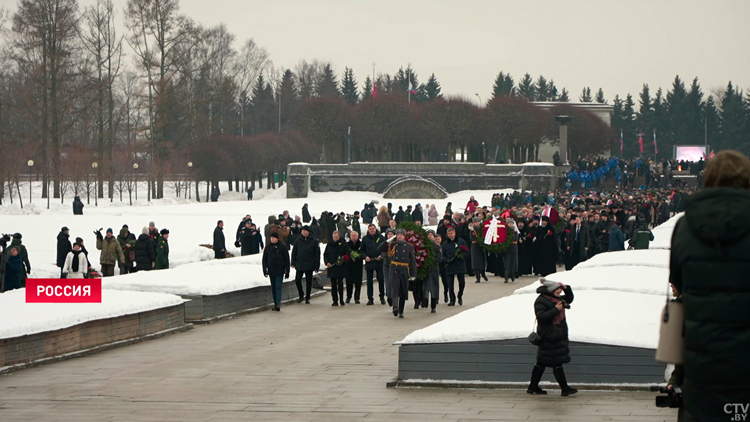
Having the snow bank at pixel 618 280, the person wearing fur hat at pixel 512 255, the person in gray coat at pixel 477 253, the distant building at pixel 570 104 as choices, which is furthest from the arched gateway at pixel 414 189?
the snow bank at pixel 618 280

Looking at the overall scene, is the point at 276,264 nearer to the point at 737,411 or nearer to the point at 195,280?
the point at 195,280

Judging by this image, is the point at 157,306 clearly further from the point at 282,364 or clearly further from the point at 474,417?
the point at 474,417

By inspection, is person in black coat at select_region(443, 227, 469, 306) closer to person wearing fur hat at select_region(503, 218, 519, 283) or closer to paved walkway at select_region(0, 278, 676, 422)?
paved walkway at select_region(0, 278, 676, 422)

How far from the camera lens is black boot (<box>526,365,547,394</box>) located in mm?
10492

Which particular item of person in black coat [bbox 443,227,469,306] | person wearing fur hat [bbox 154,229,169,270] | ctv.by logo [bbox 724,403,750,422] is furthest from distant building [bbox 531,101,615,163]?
ctv.by logo [bbox 724,403,750,422]

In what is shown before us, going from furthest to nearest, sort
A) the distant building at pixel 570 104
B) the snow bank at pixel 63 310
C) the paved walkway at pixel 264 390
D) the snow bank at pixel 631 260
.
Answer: the distant building at pixel 570 104 → the snow bank at pixel 631 260 → the snow bank at pixel 63 310 → the paved walkway at pixel 264 390

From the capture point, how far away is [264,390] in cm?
1148

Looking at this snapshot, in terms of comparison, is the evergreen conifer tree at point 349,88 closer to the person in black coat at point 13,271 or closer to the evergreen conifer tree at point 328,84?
the evergreen conifer tree at point 328,84

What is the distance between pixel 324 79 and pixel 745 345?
132 metres

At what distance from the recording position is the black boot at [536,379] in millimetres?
10492

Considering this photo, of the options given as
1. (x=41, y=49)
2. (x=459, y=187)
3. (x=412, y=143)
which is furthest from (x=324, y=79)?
(x=41, y=49)

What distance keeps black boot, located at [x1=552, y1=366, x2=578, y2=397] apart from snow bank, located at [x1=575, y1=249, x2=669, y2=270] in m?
9.36
